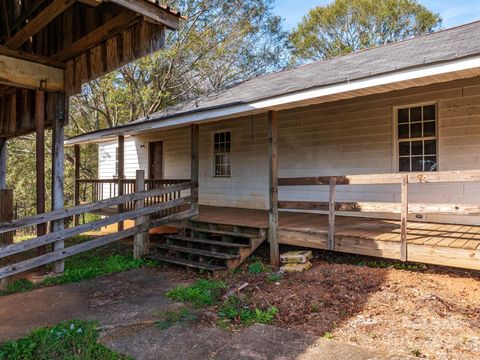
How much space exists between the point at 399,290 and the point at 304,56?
21.0m

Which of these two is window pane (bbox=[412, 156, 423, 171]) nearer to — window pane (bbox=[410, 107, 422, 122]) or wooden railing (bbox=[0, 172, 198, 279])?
window pane (bbox=[410, 107, 422, 122])

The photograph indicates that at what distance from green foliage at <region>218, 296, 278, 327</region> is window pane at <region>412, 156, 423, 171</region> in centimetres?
427

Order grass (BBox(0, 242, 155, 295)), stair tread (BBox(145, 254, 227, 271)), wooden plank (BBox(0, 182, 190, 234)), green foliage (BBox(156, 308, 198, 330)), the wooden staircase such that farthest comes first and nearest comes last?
the wooden staircase < stair tread (BBox(145, 254, 227, 271)) < grass (BBox(0, 242, 155, 295)) < wooden plank (BBox(0, 182, 190, 234)) < green foliage (BBox(156, 308, 198, 330))

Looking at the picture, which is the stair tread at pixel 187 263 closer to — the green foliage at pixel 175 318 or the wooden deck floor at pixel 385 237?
the wooden deck floor at pixel 385 237

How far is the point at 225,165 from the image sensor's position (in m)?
10.1

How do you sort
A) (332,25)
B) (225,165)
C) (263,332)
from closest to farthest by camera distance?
(263,332) → (225,165) → (332,25)

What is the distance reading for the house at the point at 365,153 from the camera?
15.4 ft

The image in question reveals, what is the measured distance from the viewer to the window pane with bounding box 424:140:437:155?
6578mm

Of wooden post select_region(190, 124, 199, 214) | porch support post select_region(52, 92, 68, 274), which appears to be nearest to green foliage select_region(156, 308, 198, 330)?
porch support post select_region(52, 92, 68, 274)

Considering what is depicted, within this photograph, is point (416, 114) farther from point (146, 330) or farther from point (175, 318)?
point (146, 330)

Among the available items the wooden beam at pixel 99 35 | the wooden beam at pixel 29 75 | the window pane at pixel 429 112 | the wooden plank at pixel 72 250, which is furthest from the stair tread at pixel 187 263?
the window pane at pixel 429 112

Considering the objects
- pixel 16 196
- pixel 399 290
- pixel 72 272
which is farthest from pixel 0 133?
pixel 16 196

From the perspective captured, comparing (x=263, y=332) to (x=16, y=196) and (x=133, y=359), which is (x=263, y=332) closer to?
(x=133, y=359)

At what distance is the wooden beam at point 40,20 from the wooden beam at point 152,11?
588mm
